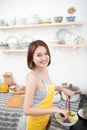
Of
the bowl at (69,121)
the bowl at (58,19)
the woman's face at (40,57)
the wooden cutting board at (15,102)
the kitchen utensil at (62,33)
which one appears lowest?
the wooden cutting board at (15,102)

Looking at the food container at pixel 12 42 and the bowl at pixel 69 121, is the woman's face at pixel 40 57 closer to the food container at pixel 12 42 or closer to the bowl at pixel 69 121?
the bowl at pixel 69 121

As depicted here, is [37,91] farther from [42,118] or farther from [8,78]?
[8,78]

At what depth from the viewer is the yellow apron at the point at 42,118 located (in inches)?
46.0

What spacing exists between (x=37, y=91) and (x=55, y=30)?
48.8 inches

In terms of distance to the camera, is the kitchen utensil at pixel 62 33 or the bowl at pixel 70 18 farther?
the kitchen utensil at pixel 62 33

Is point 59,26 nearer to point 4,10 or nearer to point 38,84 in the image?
point 4,10

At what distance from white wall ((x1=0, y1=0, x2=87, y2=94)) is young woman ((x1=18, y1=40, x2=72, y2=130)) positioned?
41.1 inches

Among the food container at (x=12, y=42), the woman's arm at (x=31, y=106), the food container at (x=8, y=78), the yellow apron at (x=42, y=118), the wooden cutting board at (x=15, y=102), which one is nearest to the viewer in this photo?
the woman's arm at (x=31, y=106)

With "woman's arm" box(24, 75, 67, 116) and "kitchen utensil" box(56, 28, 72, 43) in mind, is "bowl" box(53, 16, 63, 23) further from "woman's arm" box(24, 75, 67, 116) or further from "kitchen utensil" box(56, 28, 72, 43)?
"woman's arm" box(24, 75, 67, 116)

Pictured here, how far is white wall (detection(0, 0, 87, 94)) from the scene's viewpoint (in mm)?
2090

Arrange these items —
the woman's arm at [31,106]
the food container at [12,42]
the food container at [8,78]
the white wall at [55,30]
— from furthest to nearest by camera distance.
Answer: the food container at [8,78] < the food container at [12,42] < the white wall at [55,30] < the woman's arm at [31,106]

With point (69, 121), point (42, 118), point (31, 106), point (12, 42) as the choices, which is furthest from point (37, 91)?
point (12, 42)

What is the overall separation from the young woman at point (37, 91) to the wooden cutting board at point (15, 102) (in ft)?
2.45

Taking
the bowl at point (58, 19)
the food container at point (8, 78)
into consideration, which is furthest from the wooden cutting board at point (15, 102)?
the bowl at point (58, 19)
